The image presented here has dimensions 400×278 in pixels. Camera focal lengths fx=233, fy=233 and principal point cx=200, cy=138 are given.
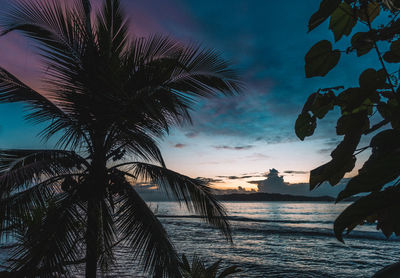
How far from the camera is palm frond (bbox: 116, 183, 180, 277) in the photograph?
383 centimetres

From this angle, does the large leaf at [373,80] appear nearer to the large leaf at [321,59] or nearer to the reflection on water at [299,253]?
the large leaf at [321,59]

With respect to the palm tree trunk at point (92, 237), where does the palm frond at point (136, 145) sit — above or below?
→ above

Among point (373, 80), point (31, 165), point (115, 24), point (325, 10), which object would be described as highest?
point (115, 24)

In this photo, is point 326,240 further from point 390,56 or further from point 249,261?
point 390,56

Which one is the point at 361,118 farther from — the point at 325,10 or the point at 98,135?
the point at 98,135

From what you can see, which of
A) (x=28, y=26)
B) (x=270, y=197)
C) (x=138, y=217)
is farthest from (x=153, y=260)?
(x=270, y=197)

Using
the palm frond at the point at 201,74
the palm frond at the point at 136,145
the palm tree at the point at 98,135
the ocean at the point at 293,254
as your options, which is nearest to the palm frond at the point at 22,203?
the palm tree at the point at 98,135

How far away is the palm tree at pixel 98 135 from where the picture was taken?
3.69 m

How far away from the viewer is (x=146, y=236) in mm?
3977

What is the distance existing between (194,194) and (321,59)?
4.31m

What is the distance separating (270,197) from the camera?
108 metres

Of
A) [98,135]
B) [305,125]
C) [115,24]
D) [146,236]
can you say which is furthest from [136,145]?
[305,125]

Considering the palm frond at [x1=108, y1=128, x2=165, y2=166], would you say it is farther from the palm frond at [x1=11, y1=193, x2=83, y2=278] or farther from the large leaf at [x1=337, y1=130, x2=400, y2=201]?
the large leaf at [x1=337, y1=130, x2=400, y2=201]

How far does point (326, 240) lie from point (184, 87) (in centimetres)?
1816
